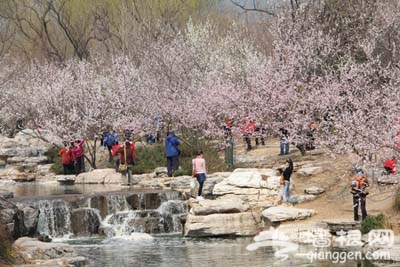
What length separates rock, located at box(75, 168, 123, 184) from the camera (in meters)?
32.2

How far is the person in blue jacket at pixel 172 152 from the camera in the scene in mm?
29516

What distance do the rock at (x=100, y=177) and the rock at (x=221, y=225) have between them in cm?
900

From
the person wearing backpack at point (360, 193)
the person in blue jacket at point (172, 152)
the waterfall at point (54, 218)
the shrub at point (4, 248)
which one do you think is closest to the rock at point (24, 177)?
the person in blue jacket at point (172, 152)

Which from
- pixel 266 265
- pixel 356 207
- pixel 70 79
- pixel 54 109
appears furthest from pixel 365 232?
pixel 70 79

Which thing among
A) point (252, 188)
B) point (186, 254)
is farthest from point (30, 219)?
point (252, 188)

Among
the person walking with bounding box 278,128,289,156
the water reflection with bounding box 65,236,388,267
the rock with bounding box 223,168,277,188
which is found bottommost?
the water reflection with bounding box 65,236,388,267

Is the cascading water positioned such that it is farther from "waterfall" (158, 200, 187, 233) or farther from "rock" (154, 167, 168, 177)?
"rock" (154, 167, 168, 177)

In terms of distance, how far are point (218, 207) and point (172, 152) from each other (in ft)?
21.4

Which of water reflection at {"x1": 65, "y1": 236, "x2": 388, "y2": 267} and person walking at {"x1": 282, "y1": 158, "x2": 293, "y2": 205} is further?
person walking at {"x1": 282, "y1": 158, "x2": 293, "y2": 205}

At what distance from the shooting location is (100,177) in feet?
107

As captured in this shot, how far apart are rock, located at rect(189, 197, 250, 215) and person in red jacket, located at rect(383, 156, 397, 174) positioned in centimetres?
411

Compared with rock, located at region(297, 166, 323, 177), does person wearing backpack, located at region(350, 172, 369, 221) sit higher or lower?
lower

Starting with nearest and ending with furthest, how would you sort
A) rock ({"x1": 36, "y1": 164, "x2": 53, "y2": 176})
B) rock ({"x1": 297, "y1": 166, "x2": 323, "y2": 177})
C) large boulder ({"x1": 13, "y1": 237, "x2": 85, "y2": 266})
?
1. large boulder ({"x1": 13, "y1": 237, "x2": 85, "y2": 266})
2. rock ({"x1": 297, "y1": 166, "x2": 323, "y2": 177})
3. rock ({"x1": 36, "y1": 164, "x2": 53, "y2": 176})

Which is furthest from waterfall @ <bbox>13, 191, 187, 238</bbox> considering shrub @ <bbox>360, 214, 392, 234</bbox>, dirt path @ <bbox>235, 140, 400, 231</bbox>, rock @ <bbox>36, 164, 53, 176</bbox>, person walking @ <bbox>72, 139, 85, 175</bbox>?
rock @ <bbox>36, 164, 53, 176</bbox>
